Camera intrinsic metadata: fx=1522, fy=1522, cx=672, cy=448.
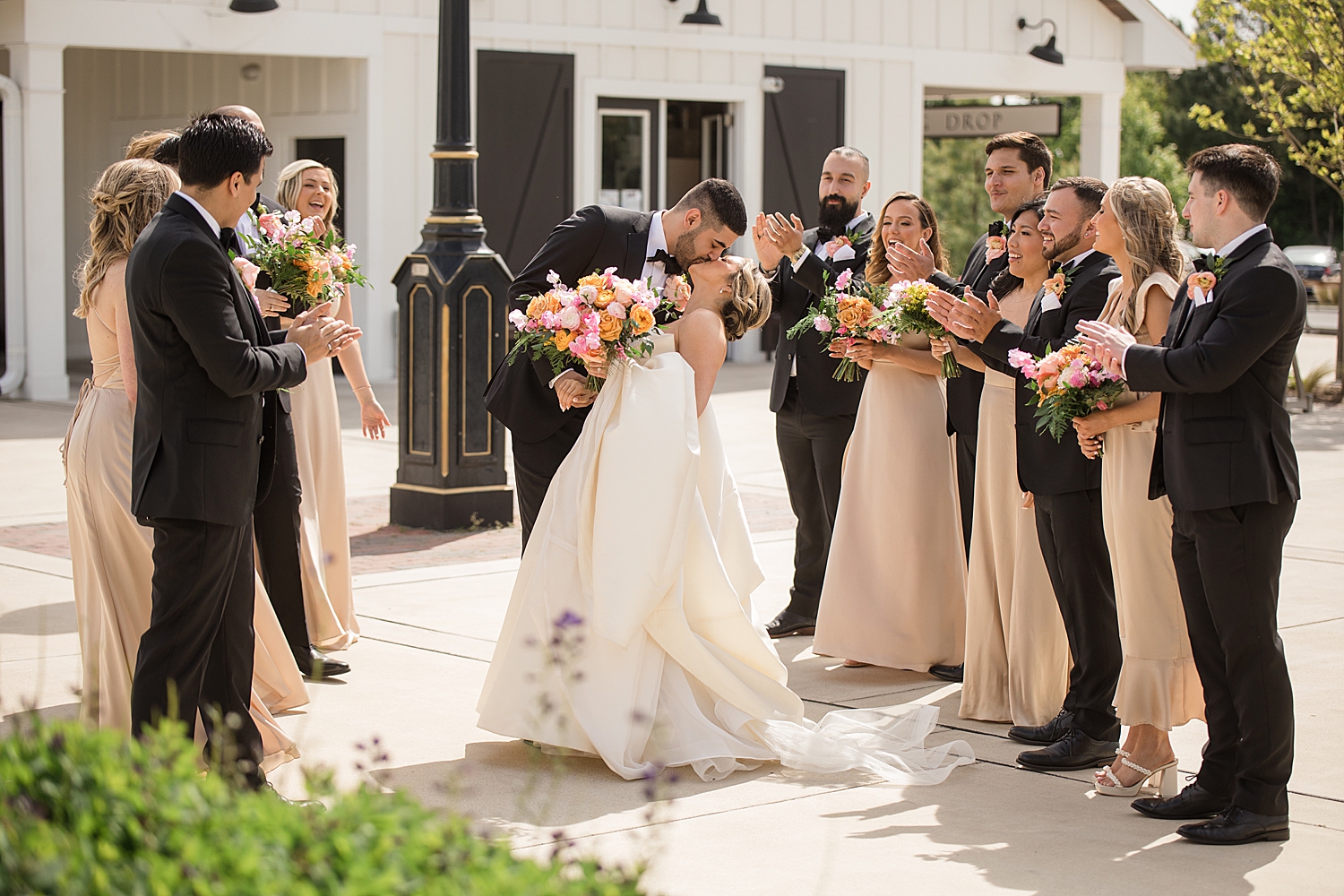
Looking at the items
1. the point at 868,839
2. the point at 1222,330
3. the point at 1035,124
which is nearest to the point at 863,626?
the point at 868,839

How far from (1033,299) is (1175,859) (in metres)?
2.32

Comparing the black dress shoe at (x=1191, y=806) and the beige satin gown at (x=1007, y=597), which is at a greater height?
the beige satin gown at (x=1007, y=597)

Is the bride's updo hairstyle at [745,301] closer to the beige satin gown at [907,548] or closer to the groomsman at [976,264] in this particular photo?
the groomsman at [976,264]

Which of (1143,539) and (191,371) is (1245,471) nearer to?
(1143,539)

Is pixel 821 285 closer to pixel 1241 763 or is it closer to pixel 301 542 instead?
pixel 301 542

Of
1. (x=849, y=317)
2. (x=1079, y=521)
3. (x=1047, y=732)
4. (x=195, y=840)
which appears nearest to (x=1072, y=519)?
(x=1079, y=521)

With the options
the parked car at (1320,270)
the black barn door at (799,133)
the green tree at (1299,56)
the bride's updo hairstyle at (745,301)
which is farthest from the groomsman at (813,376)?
the parked car at (1320,270)

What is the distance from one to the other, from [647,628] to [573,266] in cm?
148

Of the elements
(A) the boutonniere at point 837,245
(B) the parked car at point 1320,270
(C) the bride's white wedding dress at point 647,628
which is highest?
(B) the parked car at point 1320,270

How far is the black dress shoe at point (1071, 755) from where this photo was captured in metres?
5.31

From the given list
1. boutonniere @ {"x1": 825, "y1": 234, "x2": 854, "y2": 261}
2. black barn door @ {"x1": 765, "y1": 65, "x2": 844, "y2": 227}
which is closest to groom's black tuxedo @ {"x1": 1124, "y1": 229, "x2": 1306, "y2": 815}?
boutonniere @ {"x1": 825, "y1": 234, "x2": 854, "y2": 261}

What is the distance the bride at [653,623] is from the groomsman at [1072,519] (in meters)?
0.45

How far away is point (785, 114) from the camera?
809 inches

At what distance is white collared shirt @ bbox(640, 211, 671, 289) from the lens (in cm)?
579
